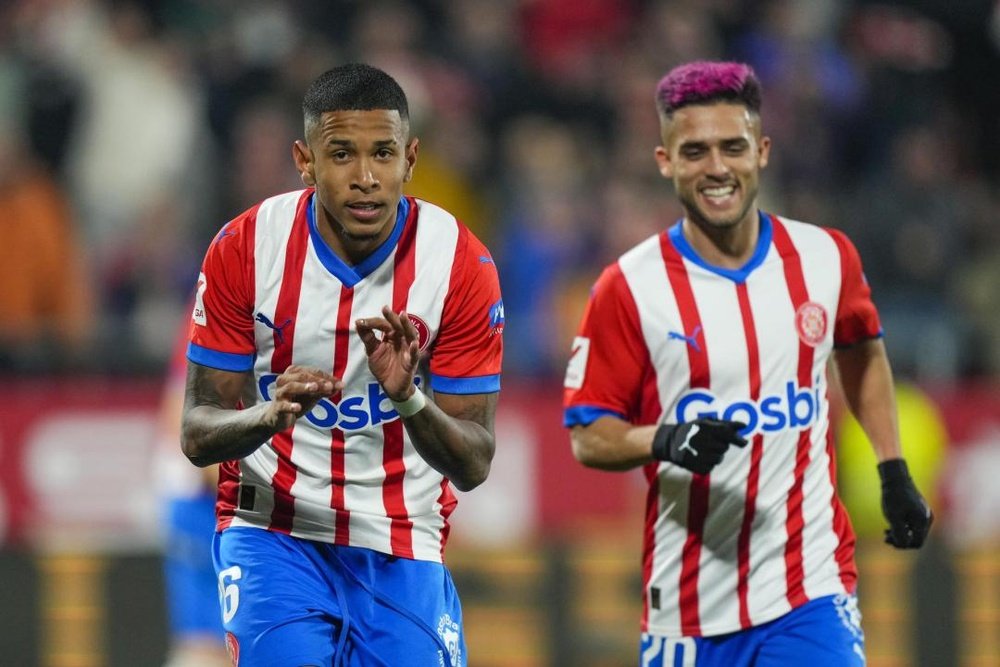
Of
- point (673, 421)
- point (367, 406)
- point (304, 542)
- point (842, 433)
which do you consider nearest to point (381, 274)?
point (367, 406)

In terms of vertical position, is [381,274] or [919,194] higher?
[919,194]

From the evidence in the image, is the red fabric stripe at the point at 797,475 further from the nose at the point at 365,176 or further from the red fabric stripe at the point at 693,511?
the nose at the point at 365,176

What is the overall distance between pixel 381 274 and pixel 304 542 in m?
0.72

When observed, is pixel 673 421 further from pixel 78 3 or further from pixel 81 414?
pixel 78 3

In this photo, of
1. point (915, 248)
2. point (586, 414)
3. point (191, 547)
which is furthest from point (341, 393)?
point (915, 248)

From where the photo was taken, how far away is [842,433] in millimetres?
9469

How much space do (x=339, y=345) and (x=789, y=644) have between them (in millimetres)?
1514

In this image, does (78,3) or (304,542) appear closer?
(304,542)

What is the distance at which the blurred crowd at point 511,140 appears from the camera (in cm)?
1059

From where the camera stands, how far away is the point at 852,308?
Result: 5.36 meters

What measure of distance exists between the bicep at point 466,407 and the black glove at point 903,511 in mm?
1309

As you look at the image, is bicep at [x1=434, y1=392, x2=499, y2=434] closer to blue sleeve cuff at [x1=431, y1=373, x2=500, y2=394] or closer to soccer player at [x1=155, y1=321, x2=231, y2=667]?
blue sleeve cuff at [x1=431, y1=373, x2=500, y2=394]

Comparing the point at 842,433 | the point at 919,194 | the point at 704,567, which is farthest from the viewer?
the point at 919,194

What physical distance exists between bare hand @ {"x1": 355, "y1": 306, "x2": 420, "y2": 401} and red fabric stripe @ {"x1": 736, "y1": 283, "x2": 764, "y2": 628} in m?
1.29
